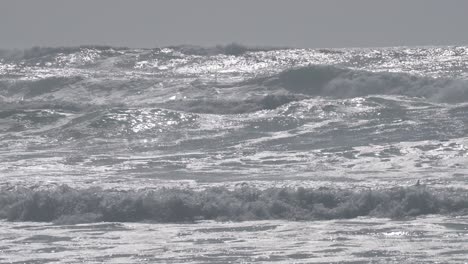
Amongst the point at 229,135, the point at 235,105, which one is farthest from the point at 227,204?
the point at 235,105

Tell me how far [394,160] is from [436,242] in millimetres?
5294

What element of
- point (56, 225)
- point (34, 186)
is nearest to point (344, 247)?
point (56, 225)

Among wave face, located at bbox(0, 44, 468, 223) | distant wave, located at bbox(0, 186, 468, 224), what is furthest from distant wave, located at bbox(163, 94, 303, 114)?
distant wave, located at bbox(0, 186, 468, 224)

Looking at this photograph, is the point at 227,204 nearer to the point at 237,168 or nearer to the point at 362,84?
the point at 237,168

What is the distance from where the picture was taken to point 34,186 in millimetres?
12867

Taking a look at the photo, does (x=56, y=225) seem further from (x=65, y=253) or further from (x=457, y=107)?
(x=457, y=107)

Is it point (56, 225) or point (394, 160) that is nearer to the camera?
point (56, 225)

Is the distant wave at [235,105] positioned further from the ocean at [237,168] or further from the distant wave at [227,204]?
the distant wave at [227,204]

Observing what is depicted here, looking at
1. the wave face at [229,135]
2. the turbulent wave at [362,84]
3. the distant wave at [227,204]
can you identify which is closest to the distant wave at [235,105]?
the wave face at [229,135]

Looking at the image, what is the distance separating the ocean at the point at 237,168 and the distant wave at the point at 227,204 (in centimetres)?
2

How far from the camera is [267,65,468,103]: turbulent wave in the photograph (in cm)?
2366

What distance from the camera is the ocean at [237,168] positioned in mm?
9484

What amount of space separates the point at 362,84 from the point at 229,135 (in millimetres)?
7407

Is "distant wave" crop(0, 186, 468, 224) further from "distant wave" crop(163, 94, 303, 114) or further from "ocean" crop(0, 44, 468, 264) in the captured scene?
"distant wave" crop(163, 94, 303, 114)
